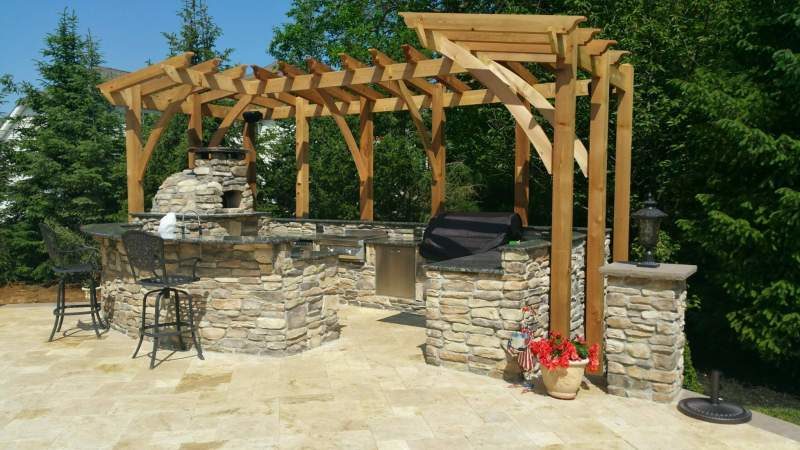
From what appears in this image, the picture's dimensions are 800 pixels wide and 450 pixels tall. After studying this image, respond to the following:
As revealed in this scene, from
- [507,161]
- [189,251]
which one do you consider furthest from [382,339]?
[507,161]

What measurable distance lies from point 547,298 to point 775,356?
4359 millimetres

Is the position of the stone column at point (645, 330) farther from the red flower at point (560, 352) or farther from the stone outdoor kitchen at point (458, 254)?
the red flower at point (560, 352)

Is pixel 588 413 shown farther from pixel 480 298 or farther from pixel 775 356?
pixel 775 356

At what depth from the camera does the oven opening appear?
960 centimetres

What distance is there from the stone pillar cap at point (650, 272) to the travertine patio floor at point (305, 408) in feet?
3.54

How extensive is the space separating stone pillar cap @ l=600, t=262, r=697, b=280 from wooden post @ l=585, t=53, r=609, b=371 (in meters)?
1.00

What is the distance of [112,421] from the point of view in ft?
15.4

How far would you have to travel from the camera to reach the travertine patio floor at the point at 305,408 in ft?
14.3

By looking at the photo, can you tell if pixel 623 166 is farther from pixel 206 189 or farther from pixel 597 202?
pixel 206 189

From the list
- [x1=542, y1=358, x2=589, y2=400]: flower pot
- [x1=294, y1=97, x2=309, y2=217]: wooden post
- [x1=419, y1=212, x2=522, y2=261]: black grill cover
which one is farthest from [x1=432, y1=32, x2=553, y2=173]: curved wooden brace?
[x1=294, y1=97, x2=309, y2=217]: wooden post

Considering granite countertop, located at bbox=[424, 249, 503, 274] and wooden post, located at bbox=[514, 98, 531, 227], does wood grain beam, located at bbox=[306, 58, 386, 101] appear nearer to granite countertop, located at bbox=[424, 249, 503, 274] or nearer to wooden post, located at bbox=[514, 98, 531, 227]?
wooden post, located at bbox=[514, 98, 531, 227]

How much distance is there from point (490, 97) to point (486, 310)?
4.49 metres

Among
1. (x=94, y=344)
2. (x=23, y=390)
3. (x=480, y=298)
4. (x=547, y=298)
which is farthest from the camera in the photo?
(x=94, y=344)

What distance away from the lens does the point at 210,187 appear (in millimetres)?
9039
